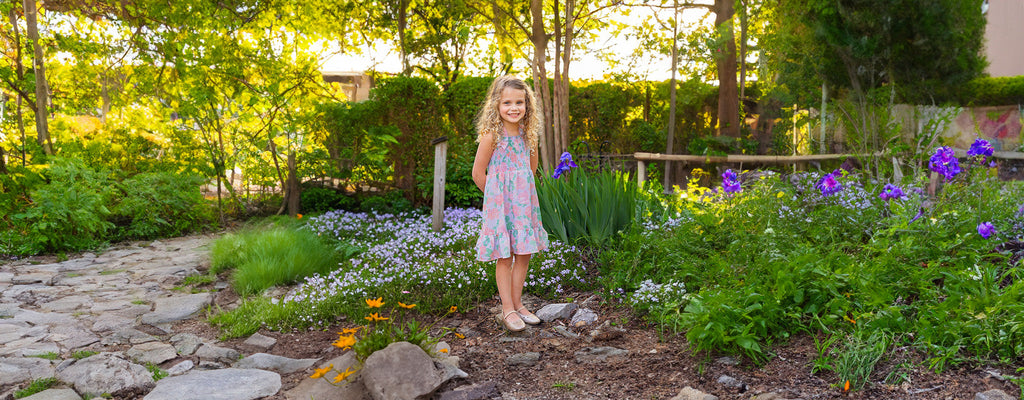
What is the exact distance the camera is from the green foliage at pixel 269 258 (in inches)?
189

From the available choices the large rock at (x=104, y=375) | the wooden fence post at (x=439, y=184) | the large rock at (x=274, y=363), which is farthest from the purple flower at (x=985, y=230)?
the large rock at (x=104, y=375)

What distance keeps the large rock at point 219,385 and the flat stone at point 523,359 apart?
1030mm

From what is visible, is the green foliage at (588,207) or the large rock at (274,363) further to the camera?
the green foliage at (588,207)

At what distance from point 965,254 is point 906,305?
53 cm

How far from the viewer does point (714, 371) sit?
2.66 m

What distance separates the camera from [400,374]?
2562 mm

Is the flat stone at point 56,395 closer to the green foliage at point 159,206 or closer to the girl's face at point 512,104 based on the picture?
the girl's face at point 512,104

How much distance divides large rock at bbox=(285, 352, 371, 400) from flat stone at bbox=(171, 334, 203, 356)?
94 cm

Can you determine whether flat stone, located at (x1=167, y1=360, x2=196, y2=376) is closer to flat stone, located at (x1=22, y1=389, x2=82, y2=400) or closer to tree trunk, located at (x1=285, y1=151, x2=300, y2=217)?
flat stone, located at (x1=22, y1=389, x2=82, y2=400)

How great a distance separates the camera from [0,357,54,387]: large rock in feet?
9.54

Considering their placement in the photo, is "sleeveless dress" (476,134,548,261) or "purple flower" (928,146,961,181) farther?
"purple flower" (928,146,961,181)

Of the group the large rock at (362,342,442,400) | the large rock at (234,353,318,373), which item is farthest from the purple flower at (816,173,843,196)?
the large rock at (234,353,318,373)

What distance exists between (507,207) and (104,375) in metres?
2.01

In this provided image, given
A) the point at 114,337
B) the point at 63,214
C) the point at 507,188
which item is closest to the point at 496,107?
the point at 507,188
